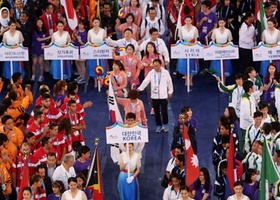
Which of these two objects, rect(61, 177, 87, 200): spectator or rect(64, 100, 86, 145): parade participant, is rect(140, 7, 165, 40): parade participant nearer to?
rect(64, 100, 86, 145): parade participant

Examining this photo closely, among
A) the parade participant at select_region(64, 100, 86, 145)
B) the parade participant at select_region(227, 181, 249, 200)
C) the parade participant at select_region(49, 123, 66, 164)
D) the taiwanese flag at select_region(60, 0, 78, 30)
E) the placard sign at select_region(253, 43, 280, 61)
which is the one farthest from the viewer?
the taiwanese flag at select_region(60, 0, 78, 30)

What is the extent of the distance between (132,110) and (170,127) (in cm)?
231

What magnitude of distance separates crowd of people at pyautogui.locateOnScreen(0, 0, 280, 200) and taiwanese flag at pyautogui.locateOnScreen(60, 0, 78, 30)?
159 mm

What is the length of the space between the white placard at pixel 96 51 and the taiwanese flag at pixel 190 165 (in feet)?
18.6

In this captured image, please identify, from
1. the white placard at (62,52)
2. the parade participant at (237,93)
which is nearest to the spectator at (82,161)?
the parade participant at (237,93)

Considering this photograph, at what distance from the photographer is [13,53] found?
81.1 ft

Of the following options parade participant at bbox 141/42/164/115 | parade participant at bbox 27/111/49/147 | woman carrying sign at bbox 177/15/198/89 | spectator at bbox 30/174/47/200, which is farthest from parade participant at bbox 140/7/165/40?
spectator at bbox 30/174/47/200

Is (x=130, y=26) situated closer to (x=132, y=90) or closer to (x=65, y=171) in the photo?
(x=132, y=90)

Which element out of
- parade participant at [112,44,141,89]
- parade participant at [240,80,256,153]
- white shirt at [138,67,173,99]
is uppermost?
parade participant at [112,44,141,89]

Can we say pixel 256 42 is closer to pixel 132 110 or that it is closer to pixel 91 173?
pixel 132 110

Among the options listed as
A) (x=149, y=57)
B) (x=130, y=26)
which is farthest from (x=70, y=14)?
(x=149, y=57)

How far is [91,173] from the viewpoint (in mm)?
19438

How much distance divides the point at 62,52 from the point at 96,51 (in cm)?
82

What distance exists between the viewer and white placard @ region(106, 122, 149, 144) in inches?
788
